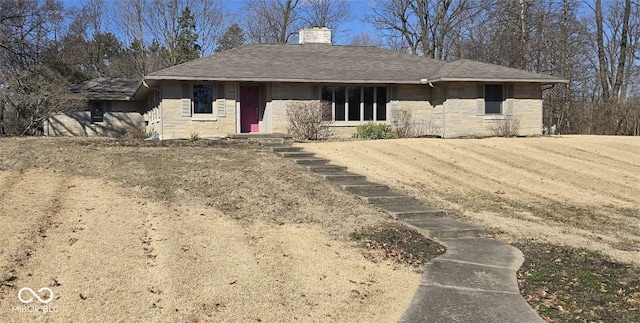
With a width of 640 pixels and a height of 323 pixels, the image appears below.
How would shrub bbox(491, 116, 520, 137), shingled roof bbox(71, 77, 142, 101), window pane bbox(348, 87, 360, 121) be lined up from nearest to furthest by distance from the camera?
1. shrub bbox(491, 116, 520, 137)
2. window pane bbox(348, 87, 360, 121)
3. shingled roof bbox(71, 77, 142, 101)

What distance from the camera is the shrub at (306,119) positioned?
17.6 meters

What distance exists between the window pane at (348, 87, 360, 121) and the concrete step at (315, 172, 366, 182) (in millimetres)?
9323

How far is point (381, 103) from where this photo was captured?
20156 millimetres

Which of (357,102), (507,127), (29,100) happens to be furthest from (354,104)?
(29,100)

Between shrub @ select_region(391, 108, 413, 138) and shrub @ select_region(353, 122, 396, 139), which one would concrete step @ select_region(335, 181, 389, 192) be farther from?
shrub @ select_region(391, 108, 413, 138)

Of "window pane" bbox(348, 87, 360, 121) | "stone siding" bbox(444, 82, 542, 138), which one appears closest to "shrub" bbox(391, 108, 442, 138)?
"stone siding" bbox(444, 82, 542, 138)

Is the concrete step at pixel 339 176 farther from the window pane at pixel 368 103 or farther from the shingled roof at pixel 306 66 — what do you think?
the window pane at pixel 368 103

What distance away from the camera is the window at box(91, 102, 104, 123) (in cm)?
2741

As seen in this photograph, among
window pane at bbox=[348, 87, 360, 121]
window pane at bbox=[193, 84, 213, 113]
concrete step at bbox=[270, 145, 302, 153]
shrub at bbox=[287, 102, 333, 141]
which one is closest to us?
concrete step at bbox=[270, 145, 302, 153]

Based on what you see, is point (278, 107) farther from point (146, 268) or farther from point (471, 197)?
point (146, 268)

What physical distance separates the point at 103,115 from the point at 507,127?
21.3 m

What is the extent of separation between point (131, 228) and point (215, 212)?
4.52ft

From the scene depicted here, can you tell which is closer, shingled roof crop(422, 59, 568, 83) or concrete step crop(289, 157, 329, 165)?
concrete step crop(289, 157, 329, 165)

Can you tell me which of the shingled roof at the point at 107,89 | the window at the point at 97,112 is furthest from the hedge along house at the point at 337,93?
the window at the point at 97,112
